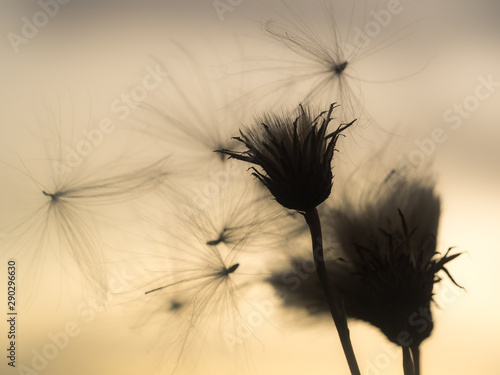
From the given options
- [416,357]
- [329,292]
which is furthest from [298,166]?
→ [416,357]

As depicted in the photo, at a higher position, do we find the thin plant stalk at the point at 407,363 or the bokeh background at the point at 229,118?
the bokeh background at the point at 229,118

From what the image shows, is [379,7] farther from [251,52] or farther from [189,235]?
[189,235]

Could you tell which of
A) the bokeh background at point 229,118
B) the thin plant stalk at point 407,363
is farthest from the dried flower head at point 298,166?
the thin plant stalk at point 407,363

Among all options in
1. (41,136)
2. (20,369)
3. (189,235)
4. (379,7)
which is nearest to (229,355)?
(189,235)

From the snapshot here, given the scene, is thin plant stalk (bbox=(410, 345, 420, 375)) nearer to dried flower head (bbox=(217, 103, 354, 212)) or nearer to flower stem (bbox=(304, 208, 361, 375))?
flower stem (bbox=(304, 208, 361, 375))

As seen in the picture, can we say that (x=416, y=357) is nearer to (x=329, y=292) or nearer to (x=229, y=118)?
(x=329, y=292)

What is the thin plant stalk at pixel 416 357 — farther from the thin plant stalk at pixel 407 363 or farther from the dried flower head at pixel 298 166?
the dried flower head at pixel 298 166

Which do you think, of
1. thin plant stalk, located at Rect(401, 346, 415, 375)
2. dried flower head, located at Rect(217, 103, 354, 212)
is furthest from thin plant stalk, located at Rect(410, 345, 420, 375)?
dried flower head, located at Rect(217, 103, 354, 212)
